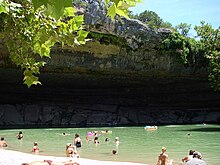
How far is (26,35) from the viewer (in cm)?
311

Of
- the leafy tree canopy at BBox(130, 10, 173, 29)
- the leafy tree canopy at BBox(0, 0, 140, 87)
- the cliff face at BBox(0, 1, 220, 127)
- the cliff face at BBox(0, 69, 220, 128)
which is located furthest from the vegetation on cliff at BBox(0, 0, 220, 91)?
the cliff face at BBox(0, 69, 220, 128)

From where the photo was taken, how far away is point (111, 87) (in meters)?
30.9

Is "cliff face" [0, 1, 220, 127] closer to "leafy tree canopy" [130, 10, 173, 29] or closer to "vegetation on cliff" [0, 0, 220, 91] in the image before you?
"leafy tree canopy" [130, 10, 173, 29]

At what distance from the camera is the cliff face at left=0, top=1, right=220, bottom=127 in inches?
914

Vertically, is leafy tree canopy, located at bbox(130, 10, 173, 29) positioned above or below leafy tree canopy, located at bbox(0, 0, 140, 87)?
above

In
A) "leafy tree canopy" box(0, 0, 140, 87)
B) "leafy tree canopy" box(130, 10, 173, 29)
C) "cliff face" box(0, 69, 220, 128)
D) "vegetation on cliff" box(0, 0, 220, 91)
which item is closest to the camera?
"vegetation on cliff" box(0, 0, 220, 91)

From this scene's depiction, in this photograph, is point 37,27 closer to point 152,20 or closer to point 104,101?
point 152,20

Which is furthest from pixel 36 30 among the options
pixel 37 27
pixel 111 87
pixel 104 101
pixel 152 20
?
pixel 111 87

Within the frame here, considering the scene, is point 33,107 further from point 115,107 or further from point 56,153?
point 56,153

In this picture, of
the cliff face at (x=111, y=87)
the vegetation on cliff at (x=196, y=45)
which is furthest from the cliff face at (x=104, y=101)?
the vegetation on cliff at (x=196, y=45)

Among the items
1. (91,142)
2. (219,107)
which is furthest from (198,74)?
(91,142)

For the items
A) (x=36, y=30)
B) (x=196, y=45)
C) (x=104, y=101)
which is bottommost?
(x=104, y=101)

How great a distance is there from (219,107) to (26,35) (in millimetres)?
31430

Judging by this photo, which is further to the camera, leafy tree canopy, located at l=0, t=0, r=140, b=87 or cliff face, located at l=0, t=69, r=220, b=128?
cliff face, located at l=0, t=69, r=220, b=128
